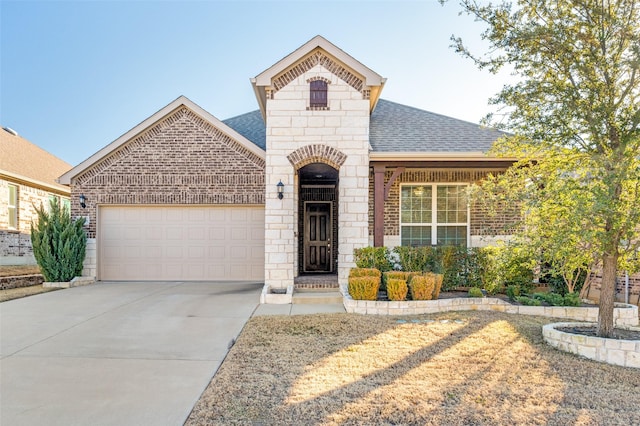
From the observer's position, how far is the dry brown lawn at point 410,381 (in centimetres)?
334

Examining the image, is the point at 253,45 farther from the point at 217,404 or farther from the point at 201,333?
the point at 217,404

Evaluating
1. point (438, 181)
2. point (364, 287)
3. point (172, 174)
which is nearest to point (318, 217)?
point (438, 181)

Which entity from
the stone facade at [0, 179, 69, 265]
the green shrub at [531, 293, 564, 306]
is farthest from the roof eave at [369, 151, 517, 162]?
the stone facade at [0, 179, 69, 265]

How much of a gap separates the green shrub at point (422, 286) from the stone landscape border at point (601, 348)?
2.53 meters

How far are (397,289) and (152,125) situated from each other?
8429mm

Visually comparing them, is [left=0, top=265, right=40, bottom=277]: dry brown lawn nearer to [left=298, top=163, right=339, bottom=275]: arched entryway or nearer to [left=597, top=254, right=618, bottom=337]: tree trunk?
[left=298, top=163, right=339, bottom=275]: arched entryway

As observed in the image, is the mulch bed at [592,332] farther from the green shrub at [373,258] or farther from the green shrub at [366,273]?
the green shrub at [373,258]

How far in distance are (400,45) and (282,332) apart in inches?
332

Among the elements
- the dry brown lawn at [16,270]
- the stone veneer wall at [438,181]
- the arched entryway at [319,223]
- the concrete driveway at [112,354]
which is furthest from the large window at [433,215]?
the dry brown lawn at [16,270]

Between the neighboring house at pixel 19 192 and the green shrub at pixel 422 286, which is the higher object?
the neighboring house at pixel 19 192

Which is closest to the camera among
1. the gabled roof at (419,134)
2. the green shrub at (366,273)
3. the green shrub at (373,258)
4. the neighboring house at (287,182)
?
the green shrub at (366,273)

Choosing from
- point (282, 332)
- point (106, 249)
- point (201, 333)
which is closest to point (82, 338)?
point (201, 333)

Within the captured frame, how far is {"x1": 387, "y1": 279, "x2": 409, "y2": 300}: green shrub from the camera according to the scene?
7.52 meters

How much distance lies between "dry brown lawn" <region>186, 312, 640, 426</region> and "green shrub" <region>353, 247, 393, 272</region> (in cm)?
249
